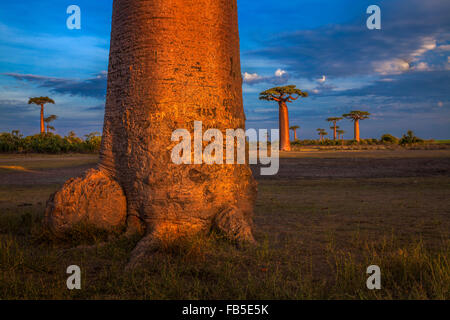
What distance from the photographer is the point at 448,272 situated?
271 centimetres

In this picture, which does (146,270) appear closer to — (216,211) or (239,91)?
(216,211)

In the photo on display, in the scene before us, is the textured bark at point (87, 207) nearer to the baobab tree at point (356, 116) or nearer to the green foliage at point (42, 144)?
the green foliage at point (42, 144)

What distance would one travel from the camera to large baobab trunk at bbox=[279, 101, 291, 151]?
1271 inches

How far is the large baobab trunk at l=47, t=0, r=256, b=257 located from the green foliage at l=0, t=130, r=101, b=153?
19.4 meters

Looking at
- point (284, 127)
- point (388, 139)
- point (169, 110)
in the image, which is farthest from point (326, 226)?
point (388, 139)

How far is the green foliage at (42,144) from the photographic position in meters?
21.8

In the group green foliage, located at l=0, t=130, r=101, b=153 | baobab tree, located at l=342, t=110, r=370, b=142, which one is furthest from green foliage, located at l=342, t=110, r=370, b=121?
green foliage, located at l=0, t=130, r=101, b=153

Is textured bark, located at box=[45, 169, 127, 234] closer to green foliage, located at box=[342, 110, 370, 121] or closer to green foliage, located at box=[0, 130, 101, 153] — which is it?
green foliage, located at box=[0, 130, 101, 153]

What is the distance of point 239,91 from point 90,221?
242cm

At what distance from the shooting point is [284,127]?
3306cm

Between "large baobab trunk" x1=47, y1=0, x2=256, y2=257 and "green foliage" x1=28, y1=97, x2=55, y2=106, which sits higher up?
"green foliage" x1=28, y1=97, x2=55, y2=106

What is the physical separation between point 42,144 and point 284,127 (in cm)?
2040

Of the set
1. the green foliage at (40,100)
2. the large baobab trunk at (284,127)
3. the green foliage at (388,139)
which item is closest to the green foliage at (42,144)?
the large baobab trunk at (284,127)

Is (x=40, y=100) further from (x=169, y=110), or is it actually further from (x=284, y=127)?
(x=169, y=110)
